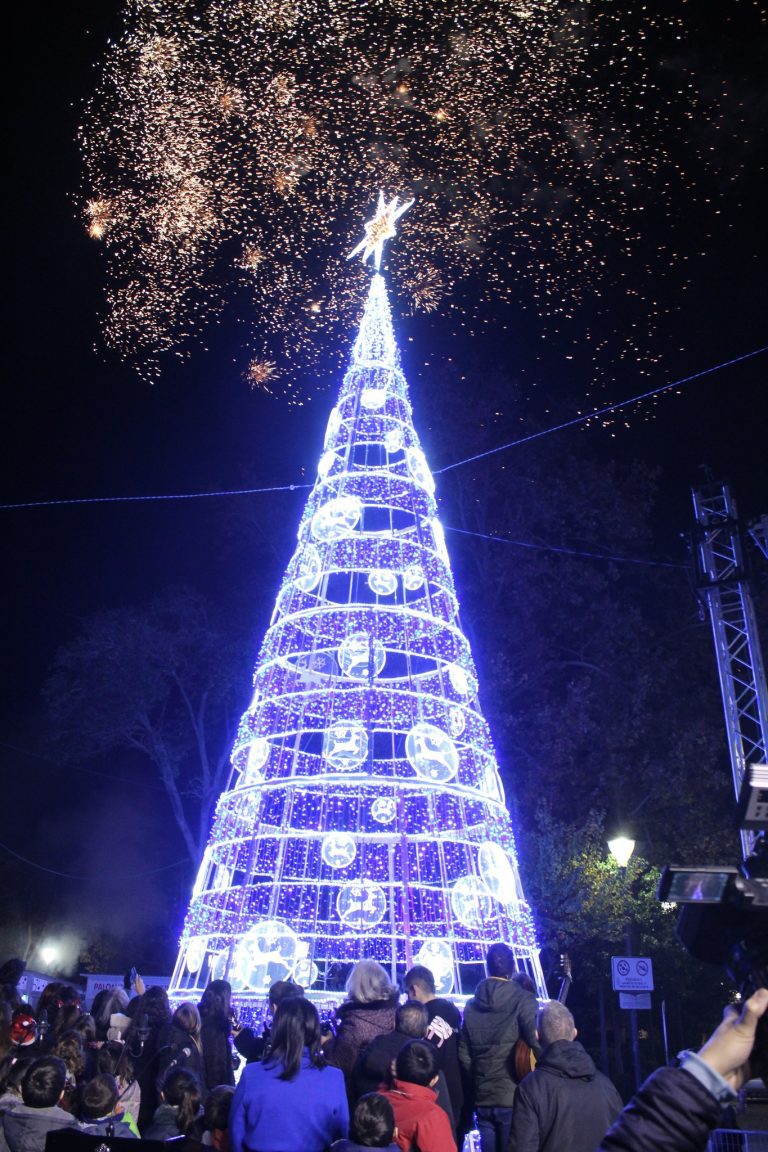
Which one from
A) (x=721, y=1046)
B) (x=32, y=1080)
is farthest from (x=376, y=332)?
(x=721, y=1046)

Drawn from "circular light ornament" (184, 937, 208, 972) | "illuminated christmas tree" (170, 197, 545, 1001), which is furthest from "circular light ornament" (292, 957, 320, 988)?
"circular light ornament" (184, 937, 208, 972)

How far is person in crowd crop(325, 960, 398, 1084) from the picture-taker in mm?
5168

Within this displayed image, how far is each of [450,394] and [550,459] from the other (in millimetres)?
2997

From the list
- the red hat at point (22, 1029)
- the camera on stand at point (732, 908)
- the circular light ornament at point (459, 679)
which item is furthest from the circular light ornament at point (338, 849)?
the camera on stand at point (732, 908)

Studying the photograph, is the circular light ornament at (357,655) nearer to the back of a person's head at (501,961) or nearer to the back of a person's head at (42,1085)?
the back of a person's head at (501,961)

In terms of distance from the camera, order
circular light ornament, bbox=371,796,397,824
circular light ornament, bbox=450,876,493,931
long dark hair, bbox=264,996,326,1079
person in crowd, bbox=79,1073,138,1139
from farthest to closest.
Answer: circular light ornament, bbox=371,796,397,824, circular light ornament, bbox=450,876,493,931, person in crowd, bbox=79,1073,138,1139, long dark hair, bbox=264,996,326,1079

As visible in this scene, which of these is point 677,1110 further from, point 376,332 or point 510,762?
point 510,762

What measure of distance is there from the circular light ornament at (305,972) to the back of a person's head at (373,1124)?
549 centimetres

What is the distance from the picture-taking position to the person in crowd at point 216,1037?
614 centimetres

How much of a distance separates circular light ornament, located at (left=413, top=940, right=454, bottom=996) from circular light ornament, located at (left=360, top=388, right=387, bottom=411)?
646cm

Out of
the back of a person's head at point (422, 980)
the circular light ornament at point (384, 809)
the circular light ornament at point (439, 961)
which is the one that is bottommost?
the back of a person's head at point (422, 980)

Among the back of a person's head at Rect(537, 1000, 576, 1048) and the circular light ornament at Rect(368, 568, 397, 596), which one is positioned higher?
the circular light ornament at Rect(368, 568, 397, 596)

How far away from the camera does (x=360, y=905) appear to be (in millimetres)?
9633

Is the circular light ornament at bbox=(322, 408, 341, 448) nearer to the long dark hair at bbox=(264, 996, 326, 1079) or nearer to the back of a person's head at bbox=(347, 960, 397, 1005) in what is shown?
the back of a person's head at bbox=(347, 960, 397, 1005)
